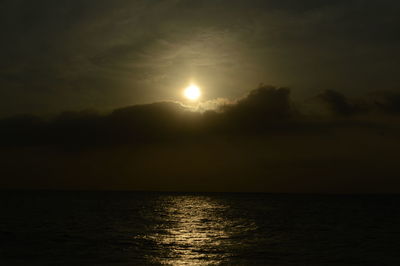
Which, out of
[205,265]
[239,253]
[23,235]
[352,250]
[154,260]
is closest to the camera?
[205,265]

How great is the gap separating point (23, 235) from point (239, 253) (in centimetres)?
2484

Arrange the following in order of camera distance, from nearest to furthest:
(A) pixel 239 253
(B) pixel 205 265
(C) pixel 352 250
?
(B) pixel 205 265
(A) pixel 239 253
(C) pixel 352 250

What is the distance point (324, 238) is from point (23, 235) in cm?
3377

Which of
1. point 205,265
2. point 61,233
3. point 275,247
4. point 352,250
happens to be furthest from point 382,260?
point 61,233

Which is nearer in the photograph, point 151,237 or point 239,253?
point 239,253

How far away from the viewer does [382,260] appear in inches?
1220

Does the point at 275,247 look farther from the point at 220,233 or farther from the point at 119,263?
the point at 119,263

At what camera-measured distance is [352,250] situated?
120 ft

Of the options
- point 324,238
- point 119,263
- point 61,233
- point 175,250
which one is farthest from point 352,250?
point 61,233

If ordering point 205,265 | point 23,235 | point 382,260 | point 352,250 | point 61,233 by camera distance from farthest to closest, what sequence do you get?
point 61,233
point 23,235
point 352,250
point 382,260
point 205,265

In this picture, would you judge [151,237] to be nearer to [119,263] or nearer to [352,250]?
[119,263]

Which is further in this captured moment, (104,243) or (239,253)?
(104,243)

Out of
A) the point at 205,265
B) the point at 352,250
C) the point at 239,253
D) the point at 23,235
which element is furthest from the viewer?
the point at 23,235

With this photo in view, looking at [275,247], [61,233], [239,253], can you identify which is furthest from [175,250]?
[61,233]
